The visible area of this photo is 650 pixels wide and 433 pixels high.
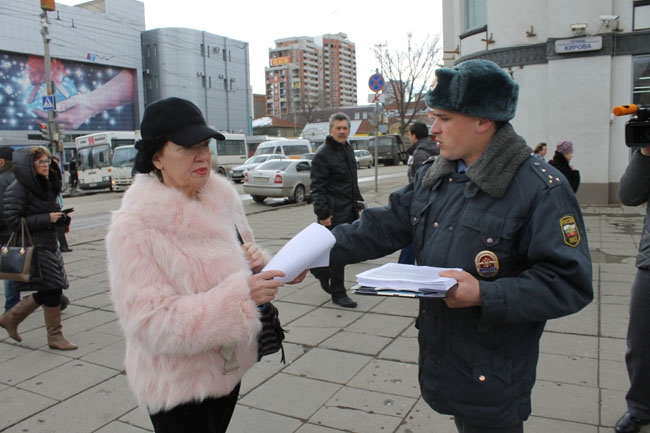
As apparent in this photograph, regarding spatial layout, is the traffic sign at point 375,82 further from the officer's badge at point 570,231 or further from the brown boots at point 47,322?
the officer's badge at point 570,231

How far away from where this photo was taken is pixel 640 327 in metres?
2.88

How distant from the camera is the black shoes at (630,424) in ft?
9.36

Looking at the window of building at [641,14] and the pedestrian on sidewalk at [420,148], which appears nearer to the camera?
the pedestrian on sidewalk at [420,148]

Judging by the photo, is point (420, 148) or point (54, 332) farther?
point (420, 148)

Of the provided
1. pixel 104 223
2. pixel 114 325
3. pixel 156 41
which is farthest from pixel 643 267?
pixel 156 41

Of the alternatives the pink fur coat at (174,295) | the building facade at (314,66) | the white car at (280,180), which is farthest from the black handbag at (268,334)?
the building facade at (314,66)

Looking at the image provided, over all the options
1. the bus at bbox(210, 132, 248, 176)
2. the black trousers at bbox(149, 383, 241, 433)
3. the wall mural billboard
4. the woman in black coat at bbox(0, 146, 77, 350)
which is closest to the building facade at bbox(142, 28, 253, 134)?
the wall mural billboard

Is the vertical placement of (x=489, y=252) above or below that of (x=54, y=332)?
above

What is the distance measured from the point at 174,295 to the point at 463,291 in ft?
3.27

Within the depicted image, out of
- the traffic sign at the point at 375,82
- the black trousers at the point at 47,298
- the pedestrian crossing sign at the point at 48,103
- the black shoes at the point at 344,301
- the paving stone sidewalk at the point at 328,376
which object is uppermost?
the pedestrian crossing sign at the point at 48,103

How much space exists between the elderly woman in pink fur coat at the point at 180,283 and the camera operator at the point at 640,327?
2225mm

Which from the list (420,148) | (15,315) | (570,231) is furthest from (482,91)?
(420,148)

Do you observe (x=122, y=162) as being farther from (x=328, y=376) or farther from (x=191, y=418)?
(x=191, y=418)

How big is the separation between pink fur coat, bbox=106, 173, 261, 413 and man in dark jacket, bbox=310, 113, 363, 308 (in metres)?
3.64
